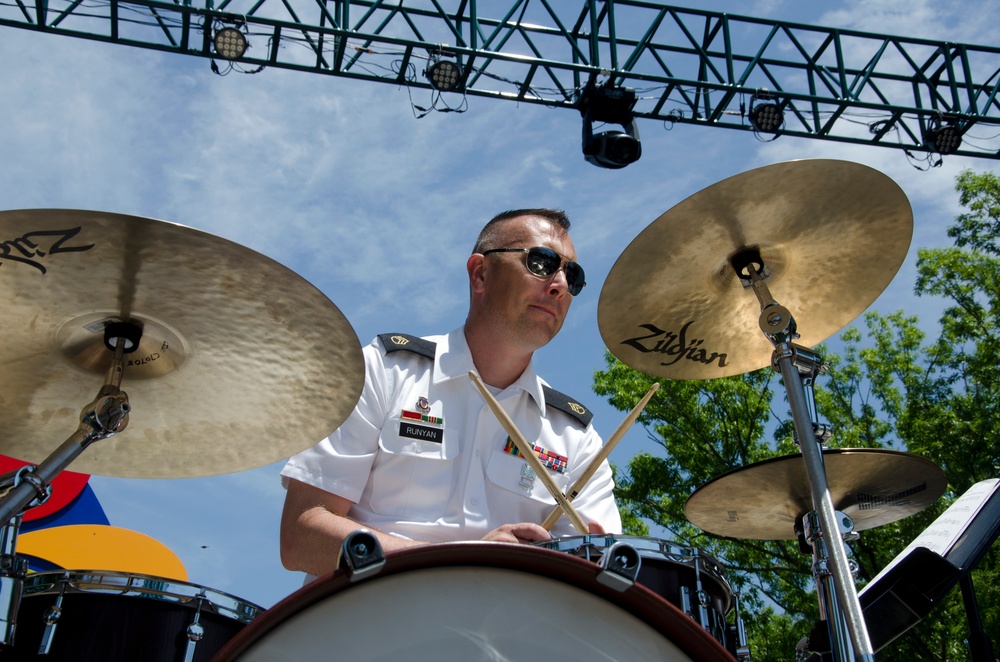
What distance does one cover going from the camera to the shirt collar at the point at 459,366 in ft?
11.4

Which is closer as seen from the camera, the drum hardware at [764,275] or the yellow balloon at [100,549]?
the drum hardware at [764,275]

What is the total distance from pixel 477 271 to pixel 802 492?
1617 mm

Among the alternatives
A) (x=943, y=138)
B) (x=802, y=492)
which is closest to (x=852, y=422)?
(x=943, y=138)

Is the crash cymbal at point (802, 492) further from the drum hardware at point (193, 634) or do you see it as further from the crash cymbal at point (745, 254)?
the drum hardware at point (193, 634)

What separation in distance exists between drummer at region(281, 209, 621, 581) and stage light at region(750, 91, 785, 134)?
4.99 meters

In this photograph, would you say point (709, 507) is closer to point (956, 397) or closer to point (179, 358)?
point (179, 358)

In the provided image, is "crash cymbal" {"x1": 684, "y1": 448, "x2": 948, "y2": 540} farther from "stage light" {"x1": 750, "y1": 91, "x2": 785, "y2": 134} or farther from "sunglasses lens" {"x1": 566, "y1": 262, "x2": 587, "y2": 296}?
"stage light" {"x1": 750, "y1": 91, "x2": 785, "y2": 134}

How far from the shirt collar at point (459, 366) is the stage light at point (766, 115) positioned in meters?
5.53

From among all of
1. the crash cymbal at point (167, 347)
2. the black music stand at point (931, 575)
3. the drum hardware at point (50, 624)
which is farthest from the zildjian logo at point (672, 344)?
the drum hardware at point (50, 624)

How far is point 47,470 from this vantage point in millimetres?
2332

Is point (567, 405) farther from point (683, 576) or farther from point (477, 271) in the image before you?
point (683, 576)

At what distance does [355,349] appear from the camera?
8.20ft

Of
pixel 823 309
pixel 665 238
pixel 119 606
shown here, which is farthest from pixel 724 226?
pixel 119 606

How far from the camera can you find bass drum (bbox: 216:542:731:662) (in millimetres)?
1308
